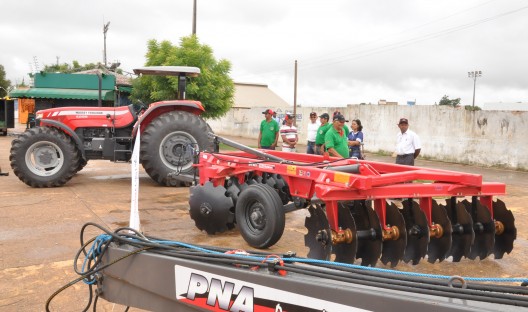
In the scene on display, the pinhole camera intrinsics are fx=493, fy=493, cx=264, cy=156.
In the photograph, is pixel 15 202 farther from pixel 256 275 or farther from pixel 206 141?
pixel 256 275

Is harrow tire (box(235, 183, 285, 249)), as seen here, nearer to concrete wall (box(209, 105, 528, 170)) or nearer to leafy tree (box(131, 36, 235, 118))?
concrete wall (box(209, 105, 528, 170))

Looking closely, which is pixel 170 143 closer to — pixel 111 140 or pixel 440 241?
pixel 111 140

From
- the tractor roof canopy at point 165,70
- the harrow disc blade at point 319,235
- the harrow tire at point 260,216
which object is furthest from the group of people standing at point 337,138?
the harrow disc blade at point 319,235

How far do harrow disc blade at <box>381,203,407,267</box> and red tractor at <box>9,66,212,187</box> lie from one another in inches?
172

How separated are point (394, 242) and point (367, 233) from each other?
0.94 ft

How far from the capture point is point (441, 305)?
1.60m

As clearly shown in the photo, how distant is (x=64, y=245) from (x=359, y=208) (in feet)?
9.71

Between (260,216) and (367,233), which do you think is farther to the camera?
(260,216)

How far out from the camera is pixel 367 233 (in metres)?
4.24

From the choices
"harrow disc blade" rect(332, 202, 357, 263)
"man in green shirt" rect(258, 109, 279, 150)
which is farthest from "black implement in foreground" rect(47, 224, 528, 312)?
"man in green shirt" rect(258, 109, 279, 150)

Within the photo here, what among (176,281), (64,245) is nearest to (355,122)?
(64,245)

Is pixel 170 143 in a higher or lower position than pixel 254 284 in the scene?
higher

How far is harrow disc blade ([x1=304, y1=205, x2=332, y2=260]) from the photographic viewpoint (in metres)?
4.17

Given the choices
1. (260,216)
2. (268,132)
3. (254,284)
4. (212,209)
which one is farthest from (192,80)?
(254,284)
